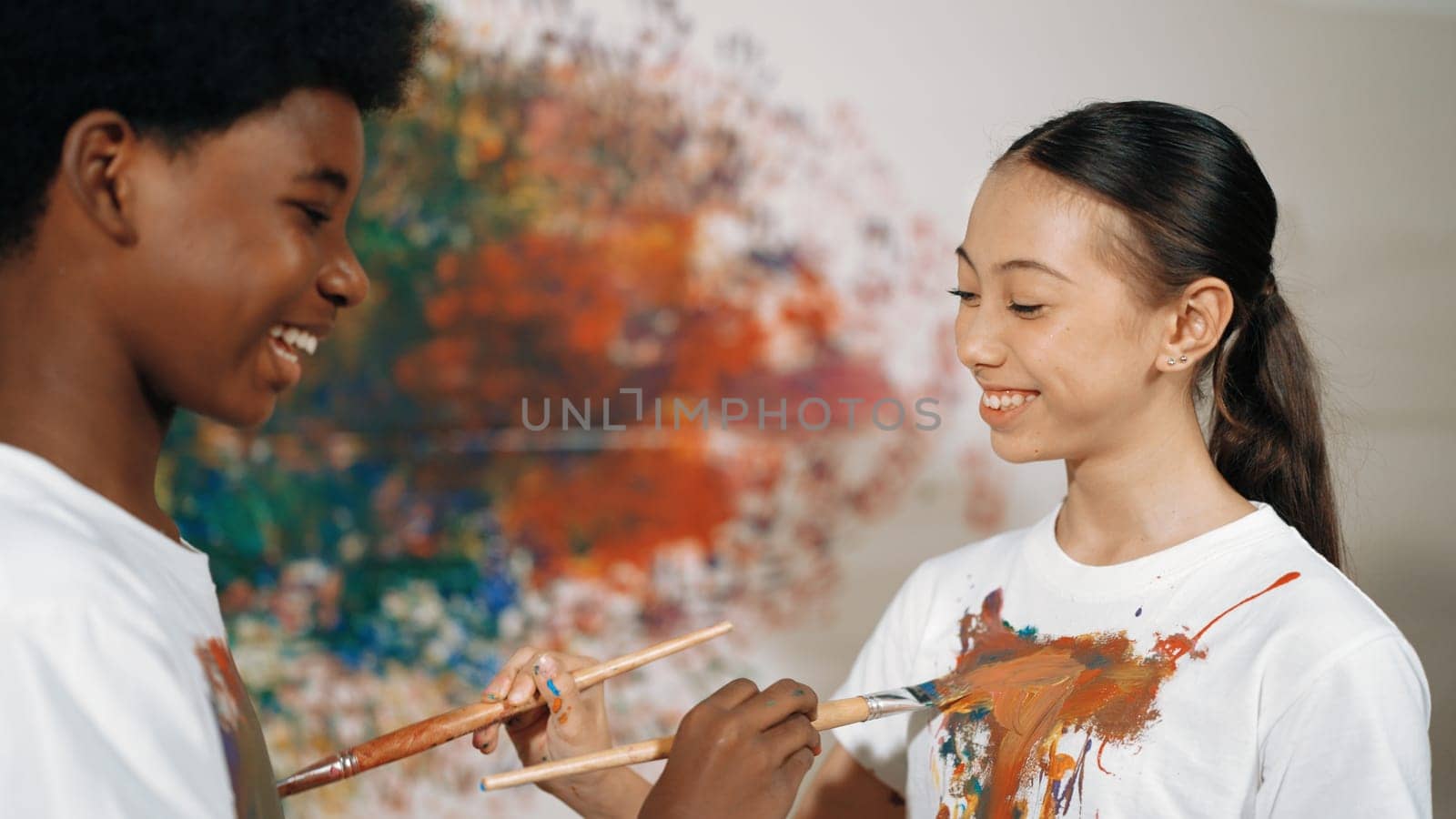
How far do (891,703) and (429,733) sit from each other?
0.42m

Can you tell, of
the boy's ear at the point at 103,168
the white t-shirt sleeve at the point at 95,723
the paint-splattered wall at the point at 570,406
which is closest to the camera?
the white t-shirt sleeve at the point at 95,723

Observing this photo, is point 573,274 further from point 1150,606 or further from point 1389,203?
point 1389,203

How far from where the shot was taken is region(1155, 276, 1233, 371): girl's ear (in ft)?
3.70

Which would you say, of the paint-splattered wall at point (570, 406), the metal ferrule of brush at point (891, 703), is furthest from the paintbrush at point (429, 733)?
the paint-splattered wall at point (570, 406)

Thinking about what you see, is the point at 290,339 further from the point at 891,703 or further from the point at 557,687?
the point at 891,703

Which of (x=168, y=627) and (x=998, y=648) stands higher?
(x=168, y=627)

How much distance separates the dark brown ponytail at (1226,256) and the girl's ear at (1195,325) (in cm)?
2

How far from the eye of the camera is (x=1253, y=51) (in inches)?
90.3

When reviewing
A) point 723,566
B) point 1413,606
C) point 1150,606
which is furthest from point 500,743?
point 1413,606

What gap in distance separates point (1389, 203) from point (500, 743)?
1977 millimetres

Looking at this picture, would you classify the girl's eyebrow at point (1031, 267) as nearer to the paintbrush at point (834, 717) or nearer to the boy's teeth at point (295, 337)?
the paintbrush at point (834, 717)

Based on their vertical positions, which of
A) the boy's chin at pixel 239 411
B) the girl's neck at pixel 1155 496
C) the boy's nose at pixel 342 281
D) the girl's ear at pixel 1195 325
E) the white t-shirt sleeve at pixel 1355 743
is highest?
the boy's nose at pixel 342 281

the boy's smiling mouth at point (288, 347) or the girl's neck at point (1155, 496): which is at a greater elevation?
the boy's smiling mouth at point (288, 347)

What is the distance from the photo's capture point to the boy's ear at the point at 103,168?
668mm
